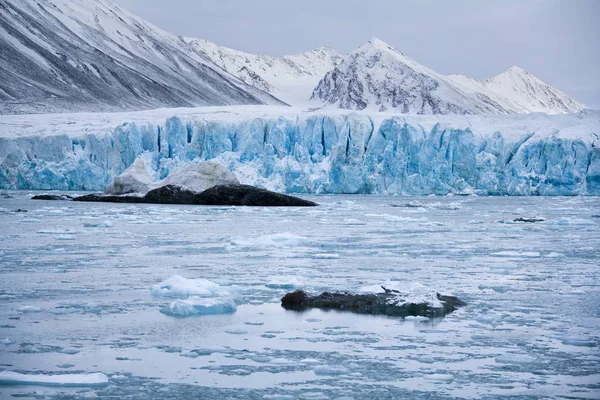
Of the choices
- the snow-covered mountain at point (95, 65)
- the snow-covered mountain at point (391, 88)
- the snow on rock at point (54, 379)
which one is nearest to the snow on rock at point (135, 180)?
the snow on rock at point (54, 379)

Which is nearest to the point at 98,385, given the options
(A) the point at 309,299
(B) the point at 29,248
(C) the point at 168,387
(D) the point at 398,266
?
(C) the point at 168,387

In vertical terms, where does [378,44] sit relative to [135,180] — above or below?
above

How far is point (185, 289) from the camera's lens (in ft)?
24.6

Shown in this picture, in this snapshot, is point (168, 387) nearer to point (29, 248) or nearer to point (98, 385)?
point (98, 385)

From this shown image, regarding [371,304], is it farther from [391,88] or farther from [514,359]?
[391,88]

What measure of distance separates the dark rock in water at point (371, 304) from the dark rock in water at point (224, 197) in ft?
60.1

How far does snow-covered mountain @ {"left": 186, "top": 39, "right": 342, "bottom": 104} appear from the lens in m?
161

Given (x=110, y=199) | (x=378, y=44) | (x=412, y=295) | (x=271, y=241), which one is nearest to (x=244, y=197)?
(x=110, y=199)

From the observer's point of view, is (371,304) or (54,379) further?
(371,304)

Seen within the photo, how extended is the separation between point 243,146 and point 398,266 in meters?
22.4

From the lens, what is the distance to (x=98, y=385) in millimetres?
4559

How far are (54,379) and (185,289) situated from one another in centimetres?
293

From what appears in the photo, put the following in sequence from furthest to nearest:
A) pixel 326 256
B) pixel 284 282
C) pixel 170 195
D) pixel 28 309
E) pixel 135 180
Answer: pixel 135 180, pixel 170 195, pixel 326 256, pixel 284 282, pixel 28 309

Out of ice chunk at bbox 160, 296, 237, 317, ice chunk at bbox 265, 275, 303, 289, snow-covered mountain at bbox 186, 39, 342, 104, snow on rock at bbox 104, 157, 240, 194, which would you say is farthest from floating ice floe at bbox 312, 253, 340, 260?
snow-covered mountain at bbox 186, 39, 342, 104
